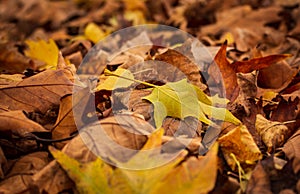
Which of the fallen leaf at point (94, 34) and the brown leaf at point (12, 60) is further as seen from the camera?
the fallen leaf at point (94, 34)

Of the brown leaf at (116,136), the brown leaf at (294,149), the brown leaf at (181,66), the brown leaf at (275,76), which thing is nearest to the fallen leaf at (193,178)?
the brown leaf at (116,136)

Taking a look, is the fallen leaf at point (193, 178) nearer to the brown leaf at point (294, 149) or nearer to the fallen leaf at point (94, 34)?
the brown leaf at point (294, 149)

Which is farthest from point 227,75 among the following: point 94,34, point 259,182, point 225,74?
point 94,34

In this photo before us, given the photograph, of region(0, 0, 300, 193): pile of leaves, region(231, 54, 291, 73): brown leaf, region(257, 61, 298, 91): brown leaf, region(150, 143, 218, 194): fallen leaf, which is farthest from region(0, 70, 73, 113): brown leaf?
region(257, 61, 298, 91): brown leaf

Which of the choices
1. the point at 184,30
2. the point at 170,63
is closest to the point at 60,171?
the point at 170,63

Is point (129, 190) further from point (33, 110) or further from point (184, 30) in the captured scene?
point (184, 30)
